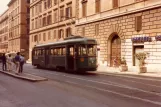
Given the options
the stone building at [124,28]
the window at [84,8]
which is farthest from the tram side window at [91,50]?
the window at [84,8]

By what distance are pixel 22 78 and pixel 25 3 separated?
196 feet

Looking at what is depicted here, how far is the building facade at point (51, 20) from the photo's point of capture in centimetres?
4013

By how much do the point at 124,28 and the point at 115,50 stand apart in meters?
3.20

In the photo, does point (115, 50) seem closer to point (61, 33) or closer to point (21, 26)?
point (61, 33)

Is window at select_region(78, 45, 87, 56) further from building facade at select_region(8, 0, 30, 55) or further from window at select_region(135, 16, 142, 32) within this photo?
building facade at select_region(8, 0, 30, 55)

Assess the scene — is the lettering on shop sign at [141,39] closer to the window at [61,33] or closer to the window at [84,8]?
the window at [84,8]

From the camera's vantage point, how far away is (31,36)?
59.7m

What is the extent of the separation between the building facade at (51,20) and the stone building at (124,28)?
474 centimetres

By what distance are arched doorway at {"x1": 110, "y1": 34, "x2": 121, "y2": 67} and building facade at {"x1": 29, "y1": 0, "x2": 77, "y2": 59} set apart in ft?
32.9

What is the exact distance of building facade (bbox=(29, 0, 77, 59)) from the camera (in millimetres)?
40128

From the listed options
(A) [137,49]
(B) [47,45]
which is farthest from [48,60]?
(A) [137,49]

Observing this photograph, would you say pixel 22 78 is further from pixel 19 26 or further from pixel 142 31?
pixel 19 26

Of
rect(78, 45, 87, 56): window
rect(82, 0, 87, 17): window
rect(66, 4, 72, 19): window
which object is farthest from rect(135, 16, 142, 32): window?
rect(66, 4, 72, 19): window

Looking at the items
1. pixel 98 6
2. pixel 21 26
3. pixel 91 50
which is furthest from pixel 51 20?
pixel 91 50
